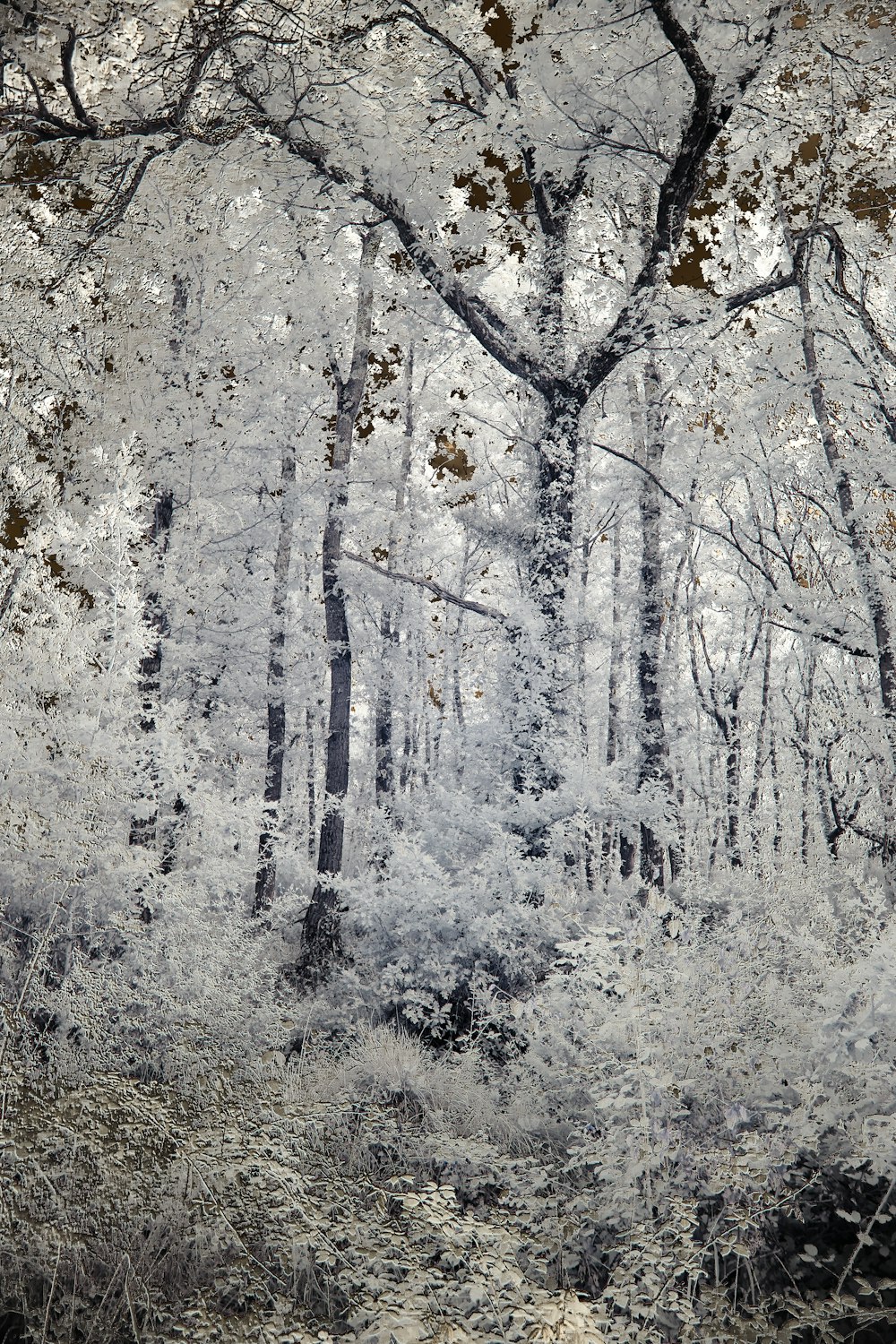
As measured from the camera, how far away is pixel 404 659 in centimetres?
1366

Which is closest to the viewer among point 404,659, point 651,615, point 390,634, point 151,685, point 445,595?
point 445,595

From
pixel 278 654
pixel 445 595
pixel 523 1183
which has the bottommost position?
pixel 523 1183

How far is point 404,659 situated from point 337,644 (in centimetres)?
421

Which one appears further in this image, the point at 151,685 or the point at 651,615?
the point at 651,615

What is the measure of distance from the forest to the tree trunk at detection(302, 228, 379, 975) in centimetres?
8

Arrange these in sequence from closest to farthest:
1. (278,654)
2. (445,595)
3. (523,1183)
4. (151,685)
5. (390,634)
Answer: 1. (523,1183)
2. (445,595)
3. (151,685)
4. (278,654)
5. (390,634)

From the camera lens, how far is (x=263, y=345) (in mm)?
10422

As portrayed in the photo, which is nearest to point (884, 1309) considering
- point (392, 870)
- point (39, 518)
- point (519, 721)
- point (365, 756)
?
point (392, 870)

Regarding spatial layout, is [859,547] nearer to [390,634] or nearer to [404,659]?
[404,659]

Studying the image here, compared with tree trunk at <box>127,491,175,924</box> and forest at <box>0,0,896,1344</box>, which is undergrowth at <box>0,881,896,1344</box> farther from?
tree trunk at <box>127,491,175,924</box>

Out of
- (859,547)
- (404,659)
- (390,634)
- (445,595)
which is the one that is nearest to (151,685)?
(445,595)

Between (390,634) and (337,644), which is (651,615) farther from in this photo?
(390,634)

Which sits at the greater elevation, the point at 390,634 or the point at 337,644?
the point at 390,634

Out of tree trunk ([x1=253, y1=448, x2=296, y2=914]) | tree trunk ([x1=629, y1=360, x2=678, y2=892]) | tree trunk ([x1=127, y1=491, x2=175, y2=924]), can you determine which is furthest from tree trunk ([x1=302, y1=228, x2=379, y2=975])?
tree trunk ([x1=629, y1=360, x2=678, y2=892])
